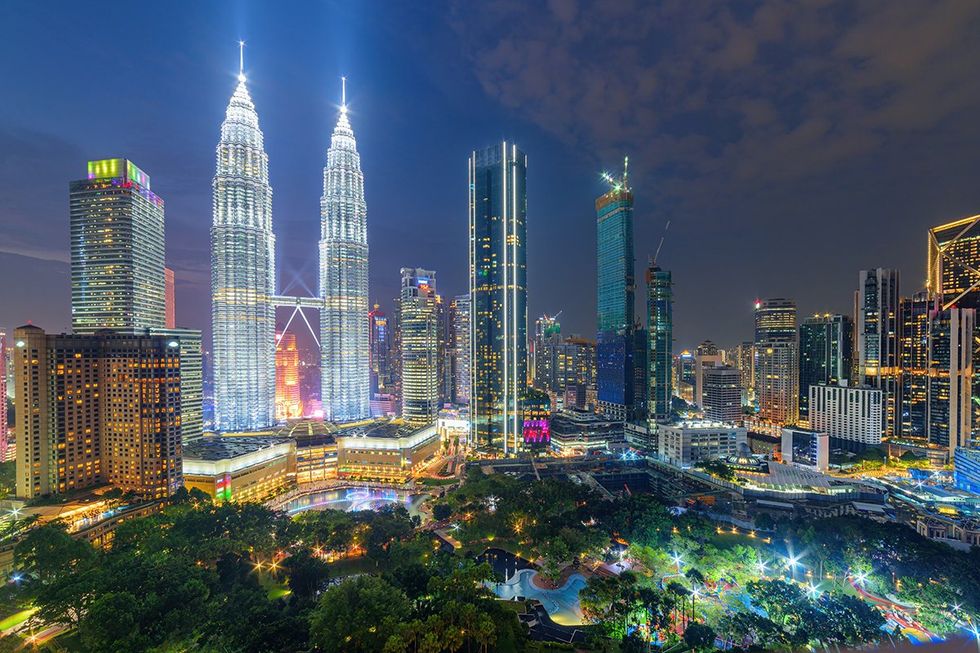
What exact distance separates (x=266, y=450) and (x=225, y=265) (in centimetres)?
3382

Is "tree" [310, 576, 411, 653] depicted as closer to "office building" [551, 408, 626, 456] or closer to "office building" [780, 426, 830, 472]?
"office building" [551, 408, 626, 456]

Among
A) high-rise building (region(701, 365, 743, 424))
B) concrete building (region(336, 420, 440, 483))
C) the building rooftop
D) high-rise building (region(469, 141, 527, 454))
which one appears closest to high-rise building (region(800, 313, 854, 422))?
high-rise building (region(701, 365, 743, 424))

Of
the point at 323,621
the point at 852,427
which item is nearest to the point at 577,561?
the point at 323,621

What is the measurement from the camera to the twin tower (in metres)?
66.8

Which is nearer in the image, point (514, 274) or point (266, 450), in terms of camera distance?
point (266, 450)

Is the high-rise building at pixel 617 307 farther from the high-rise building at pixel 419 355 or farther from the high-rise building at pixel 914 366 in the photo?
the high-rise building at pixel 914 366

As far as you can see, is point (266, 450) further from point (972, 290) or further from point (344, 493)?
point (972, 290)

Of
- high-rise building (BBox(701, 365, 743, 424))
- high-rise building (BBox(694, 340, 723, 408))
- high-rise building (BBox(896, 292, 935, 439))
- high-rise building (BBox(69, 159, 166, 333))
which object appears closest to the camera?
high-rise building (BBox(69, 159, 166, 333))

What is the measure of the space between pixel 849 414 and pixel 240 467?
3281 inches

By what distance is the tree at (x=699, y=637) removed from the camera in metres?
20.3

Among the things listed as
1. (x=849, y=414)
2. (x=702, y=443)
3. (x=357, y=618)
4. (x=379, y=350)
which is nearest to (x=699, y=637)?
(x=357, y=618)

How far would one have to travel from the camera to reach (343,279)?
265ft

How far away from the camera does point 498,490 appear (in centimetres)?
4097

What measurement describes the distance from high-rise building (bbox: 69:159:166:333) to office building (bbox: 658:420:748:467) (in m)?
70.4
